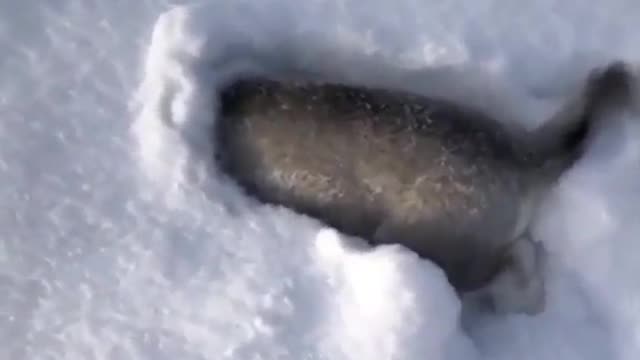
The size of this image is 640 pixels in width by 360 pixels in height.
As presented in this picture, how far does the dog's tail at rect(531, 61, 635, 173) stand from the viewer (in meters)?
1.33

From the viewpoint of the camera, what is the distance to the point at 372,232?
1.32 metres

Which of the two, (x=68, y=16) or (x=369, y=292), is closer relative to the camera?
(x=369, y=292)

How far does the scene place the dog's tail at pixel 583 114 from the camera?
52.6 inches

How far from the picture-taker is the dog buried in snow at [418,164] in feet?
4.32

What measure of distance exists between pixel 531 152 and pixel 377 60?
0.18 meters

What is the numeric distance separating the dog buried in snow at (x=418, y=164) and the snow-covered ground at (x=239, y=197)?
0.02 metres

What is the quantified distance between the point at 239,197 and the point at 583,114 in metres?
0.36

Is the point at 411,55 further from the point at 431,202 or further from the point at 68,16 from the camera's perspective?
the point at 68,16

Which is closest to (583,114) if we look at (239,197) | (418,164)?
(418,164)

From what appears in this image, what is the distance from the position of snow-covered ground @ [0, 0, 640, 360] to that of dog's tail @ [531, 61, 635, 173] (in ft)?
0.05

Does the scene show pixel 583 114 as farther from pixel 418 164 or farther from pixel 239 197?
pixel 239 197

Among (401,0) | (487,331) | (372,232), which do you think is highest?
(401,0)

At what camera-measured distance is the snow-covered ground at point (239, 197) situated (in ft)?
4.19

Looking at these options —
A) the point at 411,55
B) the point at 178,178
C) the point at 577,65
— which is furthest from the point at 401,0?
the point at 178,178
